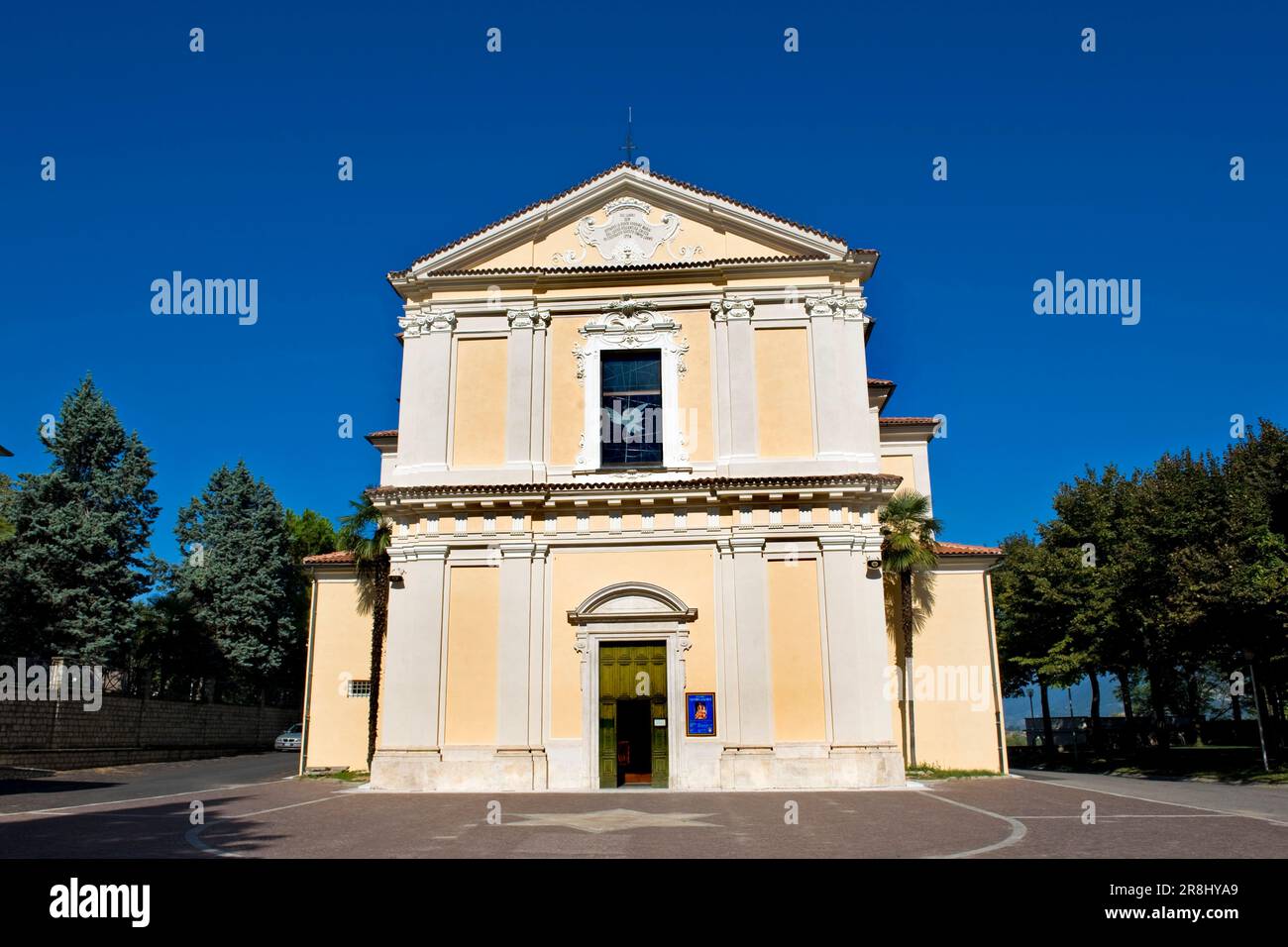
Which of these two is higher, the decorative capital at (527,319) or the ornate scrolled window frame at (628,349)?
the decorative capital at (527,319)

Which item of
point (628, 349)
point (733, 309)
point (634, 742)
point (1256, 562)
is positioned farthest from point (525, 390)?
point (1256, 562)

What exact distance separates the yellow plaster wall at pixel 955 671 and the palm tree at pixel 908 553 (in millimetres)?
219

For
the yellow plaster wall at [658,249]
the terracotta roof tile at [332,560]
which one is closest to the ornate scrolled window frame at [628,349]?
the yellow plaster wall at [658,249]

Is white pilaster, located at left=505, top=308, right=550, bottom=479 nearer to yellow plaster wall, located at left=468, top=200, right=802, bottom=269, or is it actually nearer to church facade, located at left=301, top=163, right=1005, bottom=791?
church facade, located at left=301, top=163, right=1005, bottom=791

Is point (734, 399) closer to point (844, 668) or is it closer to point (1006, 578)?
point (844, 668)

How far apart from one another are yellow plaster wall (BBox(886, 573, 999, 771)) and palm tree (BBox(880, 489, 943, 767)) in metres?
0.22

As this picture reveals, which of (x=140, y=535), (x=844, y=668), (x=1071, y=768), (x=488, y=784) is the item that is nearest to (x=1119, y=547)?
(x=1071, y=768)

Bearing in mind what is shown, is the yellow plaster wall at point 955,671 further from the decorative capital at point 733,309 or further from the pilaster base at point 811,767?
the decorative capital at point 733,309

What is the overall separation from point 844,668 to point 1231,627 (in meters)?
13.3

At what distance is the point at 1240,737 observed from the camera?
162 ft

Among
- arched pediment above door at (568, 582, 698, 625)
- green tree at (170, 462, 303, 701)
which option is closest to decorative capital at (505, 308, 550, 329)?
arched pediment above door at (568, 582, 698, 625)

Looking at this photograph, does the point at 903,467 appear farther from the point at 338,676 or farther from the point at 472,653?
the point at 338,676

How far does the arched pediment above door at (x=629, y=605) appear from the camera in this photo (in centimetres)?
2183

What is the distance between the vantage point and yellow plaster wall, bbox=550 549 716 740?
2152 centimetres
